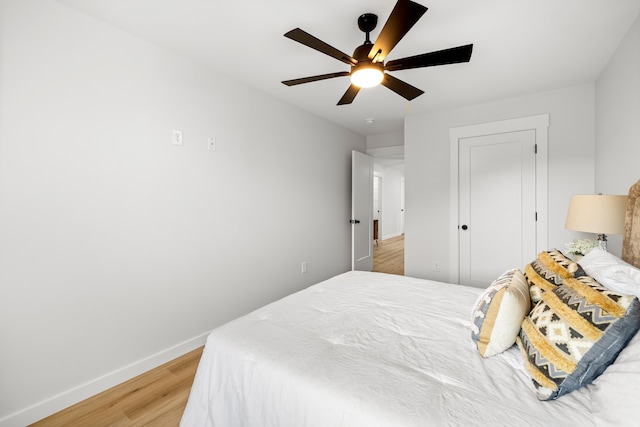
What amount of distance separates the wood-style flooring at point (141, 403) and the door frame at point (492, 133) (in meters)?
3.11

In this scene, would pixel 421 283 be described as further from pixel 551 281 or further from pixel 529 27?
pixel 529 27

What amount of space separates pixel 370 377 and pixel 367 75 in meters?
1.67

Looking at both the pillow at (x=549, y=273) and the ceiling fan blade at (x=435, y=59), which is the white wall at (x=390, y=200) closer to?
the ceiling fan blade at (x=435, y=59)

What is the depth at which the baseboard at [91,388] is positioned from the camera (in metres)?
1.60

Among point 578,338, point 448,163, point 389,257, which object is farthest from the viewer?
point 389,257

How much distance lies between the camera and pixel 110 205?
1948 millimetres

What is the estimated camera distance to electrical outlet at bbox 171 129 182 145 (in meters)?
2.29

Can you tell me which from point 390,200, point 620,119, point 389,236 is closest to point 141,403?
point 620,119

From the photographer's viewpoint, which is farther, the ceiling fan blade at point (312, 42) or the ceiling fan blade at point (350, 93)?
the ceiling fan blade at point (350, 93)

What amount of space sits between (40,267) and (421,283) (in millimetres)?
2425

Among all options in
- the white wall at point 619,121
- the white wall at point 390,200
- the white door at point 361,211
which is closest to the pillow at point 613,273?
the white wall at point 619,121

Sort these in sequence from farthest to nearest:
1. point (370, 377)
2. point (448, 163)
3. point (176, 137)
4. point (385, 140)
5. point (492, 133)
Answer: point (385, 140)
point (448, 163)
point (492, 133)
point (176, 137)
point (370, 377)

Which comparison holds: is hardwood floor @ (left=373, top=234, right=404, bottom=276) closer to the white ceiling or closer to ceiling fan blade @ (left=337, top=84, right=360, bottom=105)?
the white ceiling

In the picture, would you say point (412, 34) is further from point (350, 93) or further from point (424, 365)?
point (424, 365)
